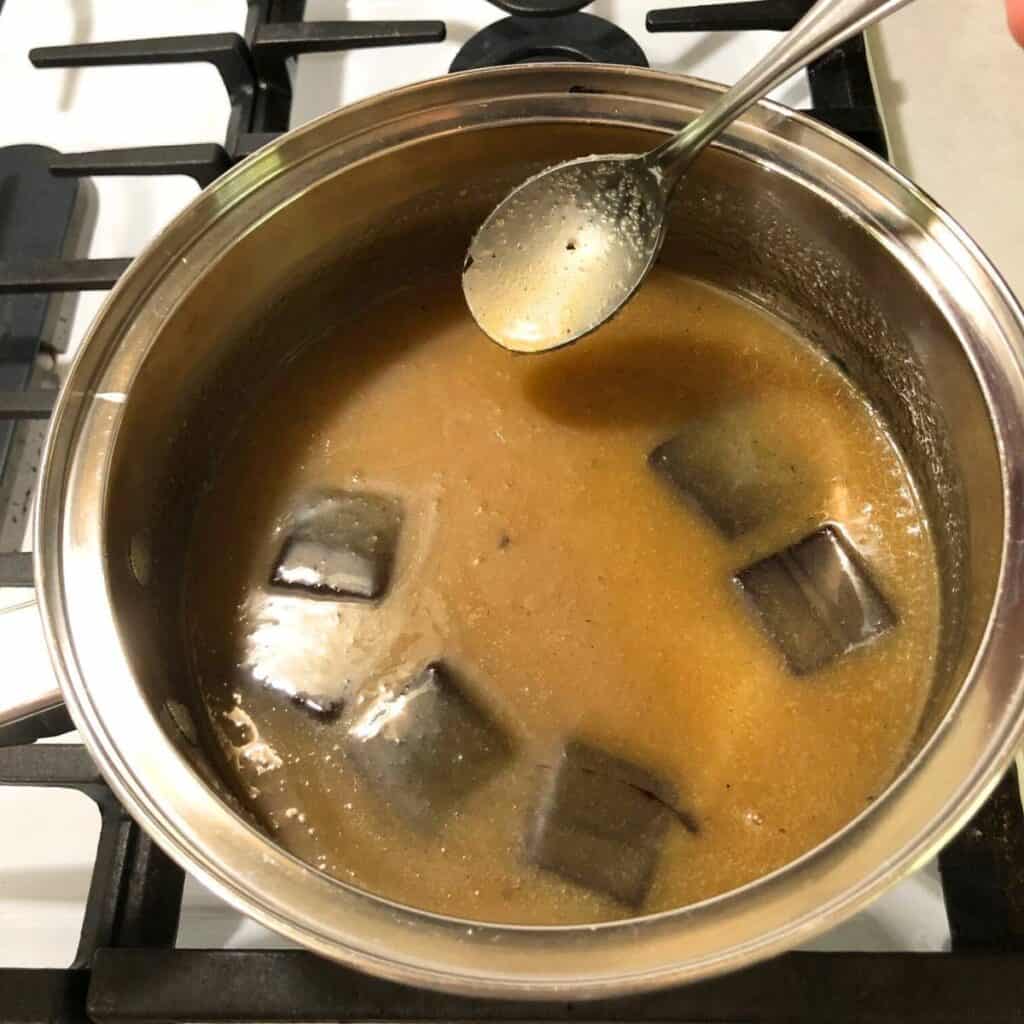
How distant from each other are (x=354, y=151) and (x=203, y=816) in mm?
625

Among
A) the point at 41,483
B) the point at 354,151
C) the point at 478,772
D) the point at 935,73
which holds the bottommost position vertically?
the point at 478,772

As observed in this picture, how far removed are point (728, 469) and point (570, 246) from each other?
0.29 m

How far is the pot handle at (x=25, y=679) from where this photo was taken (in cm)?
77

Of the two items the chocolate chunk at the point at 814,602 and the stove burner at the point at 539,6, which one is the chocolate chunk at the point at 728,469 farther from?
the stove burner at the point at 539,6

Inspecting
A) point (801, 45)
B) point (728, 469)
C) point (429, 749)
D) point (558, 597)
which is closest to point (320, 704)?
point (429, 749)

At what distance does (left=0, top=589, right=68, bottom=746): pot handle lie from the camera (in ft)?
2.53

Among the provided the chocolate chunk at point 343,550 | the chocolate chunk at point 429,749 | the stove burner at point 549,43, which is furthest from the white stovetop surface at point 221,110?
the chocolate chunk at point 343,550

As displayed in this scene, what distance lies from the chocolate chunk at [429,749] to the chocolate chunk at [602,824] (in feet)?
0.23

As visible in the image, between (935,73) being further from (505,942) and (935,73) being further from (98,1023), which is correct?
(98,1023)

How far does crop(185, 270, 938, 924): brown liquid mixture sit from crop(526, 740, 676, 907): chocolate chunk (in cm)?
→ 1

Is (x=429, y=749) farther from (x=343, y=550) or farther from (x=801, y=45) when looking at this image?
(x=801, y=45)

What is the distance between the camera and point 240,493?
1.13 meters

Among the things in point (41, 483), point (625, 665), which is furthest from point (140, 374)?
point (625, 665)

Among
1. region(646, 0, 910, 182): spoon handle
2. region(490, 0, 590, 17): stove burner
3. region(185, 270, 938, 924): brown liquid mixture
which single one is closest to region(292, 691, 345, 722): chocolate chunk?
region(185, 270, 938, 924): brown liquid mixture
